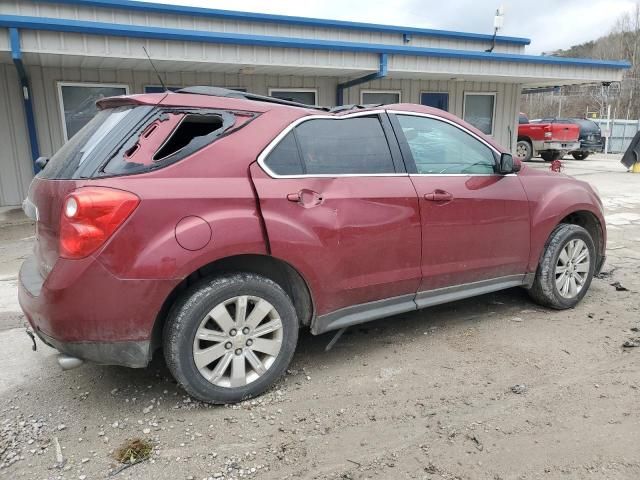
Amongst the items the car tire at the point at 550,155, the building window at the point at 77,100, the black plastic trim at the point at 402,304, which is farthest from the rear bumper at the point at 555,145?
the black plastic trim at the point at 402,304

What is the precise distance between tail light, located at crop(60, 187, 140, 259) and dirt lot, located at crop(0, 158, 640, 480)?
1028 mm

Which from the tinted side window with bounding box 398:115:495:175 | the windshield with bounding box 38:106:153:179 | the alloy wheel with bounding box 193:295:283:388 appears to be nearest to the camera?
the windshield with bounding box 38:106:153:179

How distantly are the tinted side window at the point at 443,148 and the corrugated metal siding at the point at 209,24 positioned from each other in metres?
10.4

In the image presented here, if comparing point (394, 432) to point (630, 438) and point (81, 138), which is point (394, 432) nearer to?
point (630, 438)

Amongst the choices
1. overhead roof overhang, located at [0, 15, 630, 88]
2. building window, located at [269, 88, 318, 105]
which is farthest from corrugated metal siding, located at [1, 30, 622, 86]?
building window, located at [269, 88, 318, 105]

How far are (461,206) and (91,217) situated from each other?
2438mm

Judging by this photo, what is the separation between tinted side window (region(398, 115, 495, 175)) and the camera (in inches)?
142

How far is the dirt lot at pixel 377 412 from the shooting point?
2445 mm

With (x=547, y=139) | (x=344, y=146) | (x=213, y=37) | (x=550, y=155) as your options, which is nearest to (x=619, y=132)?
(x=550, y=155)

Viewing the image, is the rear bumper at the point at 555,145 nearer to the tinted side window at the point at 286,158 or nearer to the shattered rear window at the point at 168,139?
the tinted side window at the point at 286,158

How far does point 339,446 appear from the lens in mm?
2580

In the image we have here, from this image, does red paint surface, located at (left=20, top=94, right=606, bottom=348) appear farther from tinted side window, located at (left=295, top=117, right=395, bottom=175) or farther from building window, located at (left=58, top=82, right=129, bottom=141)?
building window, located at (left=58, top=82, right=129, bottom=141)

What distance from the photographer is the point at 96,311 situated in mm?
2561

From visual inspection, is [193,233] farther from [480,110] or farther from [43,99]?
[480,110]
